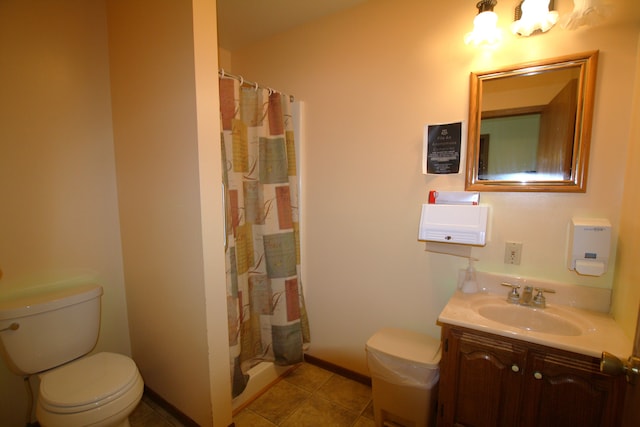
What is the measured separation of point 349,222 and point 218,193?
36.5 inches

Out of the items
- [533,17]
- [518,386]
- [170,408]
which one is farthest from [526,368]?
[170,408]

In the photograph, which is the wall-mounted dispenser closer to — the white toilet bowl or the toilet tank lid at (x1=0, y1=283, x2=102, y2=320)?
the white toilet bowl

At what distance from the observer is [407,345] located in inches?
61.5

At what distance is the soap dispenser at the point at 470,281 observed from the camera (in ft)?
5.06

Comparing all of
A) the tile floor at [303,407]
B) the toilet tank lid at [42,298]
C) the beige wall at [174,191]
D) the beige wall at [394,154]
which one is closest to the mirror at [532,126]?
the beige wall at [394,154]

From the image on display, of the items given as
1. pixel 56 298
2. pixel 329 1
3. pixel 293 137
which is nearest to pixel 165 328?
pixel 56 298

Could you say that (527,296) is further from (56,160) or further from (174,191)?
(56,160)

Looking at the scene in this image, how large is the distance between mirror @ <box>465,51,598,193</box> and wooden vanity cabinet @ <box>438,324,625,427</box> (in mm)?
771

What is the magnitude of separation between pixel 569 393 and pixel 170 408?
205 centimetres

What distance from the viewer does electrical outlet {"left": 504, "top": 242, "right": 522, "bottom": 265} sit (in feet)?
4.85

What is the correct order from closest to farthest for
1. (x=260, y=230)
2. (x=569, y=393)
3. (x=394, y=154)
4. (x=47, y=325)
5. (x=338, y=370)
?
(x=569, y=393), (x=47, y=325), (x=394, y=154), (x=260, y=230), (x=338, y=370)

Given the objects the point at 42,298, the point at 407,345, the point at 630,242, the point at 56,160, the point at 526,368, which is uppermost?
the point at 56,160

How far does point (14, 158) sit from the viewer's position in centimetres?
150

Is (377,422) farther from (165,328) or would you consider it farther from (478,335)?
(165,328)
